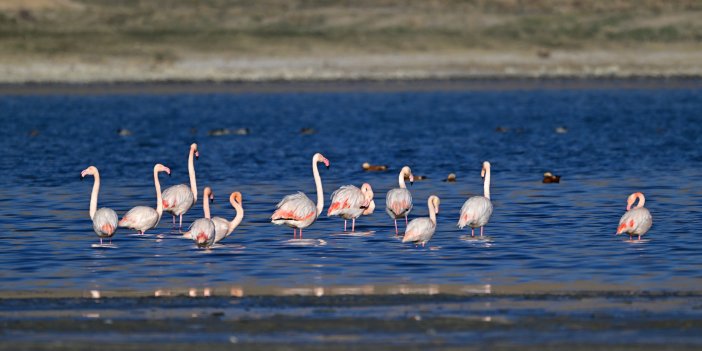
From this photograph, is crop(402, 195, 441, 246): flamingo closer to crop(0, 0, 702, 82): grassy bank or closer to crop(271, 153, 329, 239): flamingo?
crop(271, 153, 329, 239): flamingo

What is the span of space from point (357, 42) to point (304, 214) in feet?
237

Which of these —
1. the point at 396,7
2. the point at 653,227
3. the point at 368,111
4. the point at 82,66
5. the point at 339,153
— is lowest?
the point at 653,227

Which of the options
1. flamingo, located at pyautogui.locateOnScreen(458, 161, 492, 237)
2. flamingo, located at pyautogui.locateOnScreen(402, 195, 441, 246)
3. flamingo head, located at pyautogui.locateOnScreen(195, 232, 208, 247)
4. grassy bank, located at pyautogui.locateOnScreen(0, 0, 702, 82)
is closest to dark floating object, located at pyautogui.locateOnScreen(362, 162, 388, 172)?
flamingo, located at pyautogui.locateOnScreen(458, 161, 492, 237)

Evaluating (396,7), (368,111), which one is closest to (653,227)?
(368,111)

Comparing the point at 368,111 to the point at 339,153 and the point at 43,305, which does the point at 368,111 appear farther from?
the point at 43,305

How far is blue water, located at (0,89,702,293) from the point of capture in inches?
629

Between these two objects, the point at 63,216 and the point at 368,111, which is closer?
the point at 63,216

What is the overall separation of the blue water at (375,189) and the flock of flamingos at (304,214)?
0.83ft

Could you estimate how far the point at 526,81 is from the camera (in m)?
79.2

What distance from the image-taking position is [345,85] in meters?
80.8

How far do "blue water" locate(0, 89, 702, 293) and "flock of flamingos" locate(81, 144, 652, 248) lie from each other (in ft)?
0.83

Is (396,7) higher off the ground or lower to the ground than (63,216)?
higher

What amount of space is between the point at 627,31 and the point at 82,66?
1477 inches

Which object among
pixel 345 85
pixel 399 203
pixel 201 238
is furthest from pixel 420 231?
pixel 345 85
